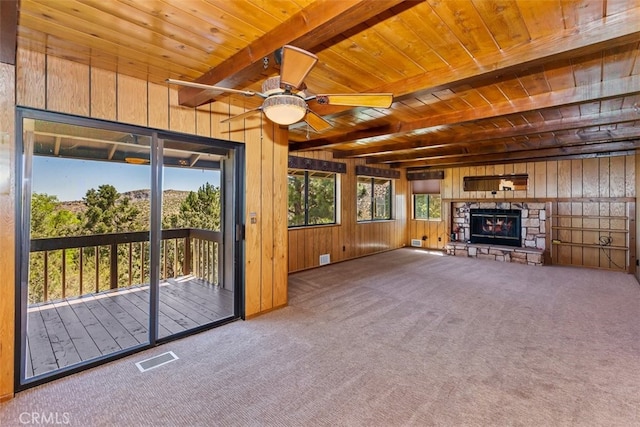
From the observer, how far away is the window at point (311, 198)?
618 centimetres

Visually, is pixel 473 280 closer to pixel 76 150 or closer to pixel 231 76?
pixel 231 76

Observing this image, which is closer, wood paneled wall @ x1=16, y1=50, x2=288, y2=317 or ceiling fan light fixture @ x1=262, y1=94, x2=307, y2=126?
ceiling fan light fixture @ x1=262, y1=94, x2=307, y2=126

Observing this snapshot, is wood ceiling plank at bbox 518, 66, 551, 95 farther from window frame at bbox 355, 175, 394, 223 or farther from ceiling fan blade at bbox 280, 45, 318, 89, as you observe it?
window frame at bbox 355, 175, 394, 223

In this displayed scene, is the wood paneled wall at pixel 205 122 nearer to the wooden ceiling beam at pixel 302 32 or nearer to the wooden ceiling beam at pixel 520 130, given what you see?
the wooden ceiling beam at pixel 302 32

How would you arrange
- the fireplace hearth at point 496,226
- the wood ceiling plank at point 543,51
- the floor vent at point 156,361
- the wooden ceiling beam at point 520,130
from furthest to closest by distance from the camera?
the fireplace hearth at point 496,226, the wooden ceiling beam at point 520,130, the floor vent at point 156,361, the wood ceiling plank at point 543,51

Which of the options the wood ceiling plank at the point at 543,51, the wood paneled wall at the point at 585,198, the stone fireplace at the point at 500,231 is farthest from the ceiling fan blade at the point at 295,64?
the wood paneled wall at the point at 585,198

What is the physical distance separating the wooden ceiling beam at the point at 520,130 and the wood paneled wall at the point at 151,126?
269cm

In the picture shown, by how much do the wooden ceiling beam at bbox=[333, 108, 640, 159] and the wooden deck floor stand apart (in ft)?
12.9

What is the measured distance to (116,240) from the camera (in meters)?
4.60

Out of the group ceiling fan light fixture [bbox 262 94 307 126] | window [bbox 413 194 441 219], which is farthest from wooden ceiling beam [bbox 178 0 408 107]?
window [bbox 413 194 441 219]

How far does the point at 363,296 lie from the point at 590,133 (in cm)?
434

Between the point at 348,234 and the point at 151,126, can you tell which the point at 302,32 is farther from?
the point at 348,234

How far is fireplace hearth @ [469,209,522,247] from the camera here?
7.37 m

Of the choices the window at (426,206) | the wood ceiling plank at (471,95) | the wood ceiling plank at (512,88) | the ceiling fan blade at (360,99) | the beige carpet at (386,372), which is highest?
the wood ceiling plank at (471,95)
